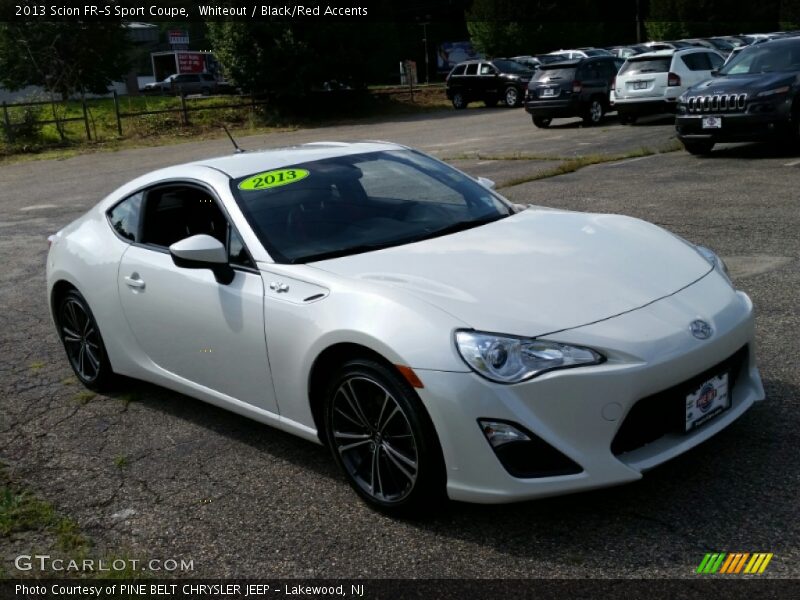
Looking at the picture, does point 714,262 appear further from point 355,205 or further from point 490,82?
point 490,82

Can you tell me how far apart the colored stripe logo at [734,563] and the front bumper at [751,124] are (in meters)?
10.9

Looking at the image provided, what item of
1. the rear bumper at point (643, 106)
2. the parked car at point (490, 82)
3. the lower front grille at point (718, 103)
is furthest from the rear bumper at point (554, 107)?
the parked car at point (490, 82)

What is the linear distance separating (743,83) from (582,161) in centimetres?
266

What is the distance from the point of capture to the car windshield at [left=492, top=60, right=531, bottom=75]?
32.7 m

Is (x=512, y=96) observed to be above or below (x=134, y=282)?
below

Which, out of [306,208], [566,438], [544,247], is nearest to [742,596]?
[566,438]

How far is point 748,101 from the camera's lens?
1301 cm

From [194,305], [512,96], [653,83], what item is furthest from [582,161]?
[512,96]

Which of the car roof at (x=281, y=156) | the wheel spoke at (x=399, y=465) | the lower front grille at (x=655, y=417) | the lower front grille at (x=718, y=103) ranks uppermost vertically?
the car roof at (x=281, y=156)

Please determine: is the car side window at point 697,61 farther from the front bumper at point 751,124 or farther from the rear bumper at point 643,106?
the front bumper at point 751,124

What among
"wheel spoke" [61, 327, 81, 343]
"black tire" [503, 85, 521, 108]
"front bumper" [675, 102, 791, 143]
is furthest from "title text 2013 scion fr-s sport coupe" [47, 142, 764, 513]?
"black tire" [503, 85, 521, 108]

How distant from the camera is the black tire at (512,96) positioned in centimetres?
3241

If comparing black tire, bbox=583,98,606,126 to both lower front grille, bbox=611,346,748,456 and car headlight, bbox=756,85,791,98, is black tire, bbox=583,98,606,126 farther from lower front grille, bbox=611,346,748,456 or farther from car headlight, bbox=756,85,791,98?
lower front grille, bbox=611,346,748,456

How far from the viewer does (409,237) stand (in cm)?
449
